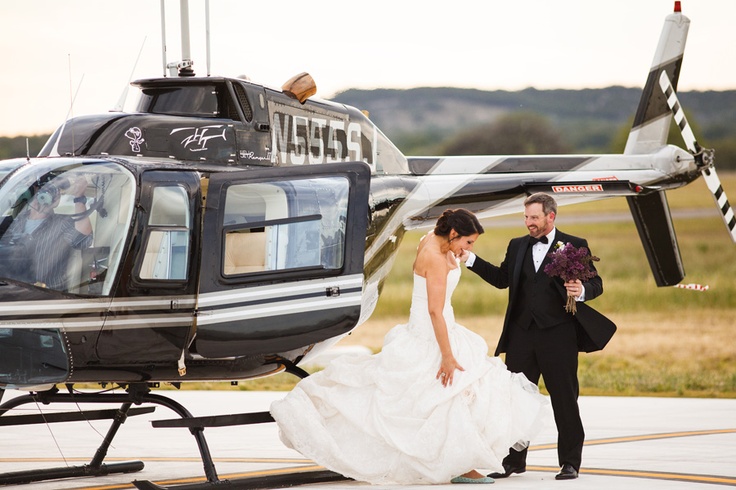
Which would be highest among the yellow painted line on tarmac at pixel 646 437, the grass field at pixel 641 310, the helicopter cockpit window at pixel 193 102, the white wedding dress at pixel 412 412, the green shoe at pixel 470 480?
the helicopter cockpit window at pixel 193 102

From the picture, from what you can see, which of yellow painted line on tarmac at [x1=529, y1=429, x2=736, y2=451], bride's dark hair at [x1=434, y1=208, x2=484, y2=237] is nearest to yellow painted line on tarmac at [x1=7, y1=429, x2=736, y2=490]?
yellow painted line on tarmac at [x1=529, y1=429, x2=736, y2=451]

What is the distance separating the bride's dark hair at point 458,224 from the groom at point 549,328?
0.91 ft

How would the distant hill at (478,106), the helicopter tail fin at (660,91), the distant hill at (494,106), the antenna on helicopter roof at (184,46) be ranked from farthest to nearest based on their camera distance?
the distant hill at (478,106) → the distant hill at (494,106) → the helicopter tail fin at (660,91) → the antenna on helicopter roof at (184,46)

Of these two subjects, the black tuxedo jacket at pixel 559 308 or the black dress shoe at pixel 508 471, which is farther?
the black dress shoe at pixel 508 471

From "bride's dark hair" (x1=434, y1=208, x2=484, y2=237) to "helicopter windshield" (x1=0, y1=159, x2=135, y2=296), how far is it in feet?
7.19

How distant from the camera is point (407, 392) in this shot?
25.4 ft

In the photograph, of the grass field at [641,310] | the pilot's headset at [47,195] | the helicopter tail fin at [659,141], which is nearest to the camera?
the pilot's headset at [47,195]

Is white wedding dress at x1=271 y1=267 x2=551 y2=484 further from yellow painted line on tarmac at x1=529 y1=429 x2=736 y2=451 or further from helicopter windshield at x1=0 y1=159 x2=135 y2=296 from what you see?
yellow painted line on tarmac at x1=529 y1=429 x2=736 y2=451

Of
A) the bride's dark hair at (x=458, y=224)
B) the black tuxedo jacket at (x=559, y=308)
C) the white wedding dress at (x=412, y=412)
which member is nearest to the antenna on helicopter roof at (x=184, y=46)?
the bride's dark hair at (x=458, y=224)

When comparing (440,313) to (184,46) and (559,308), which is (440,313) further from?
(184,46)

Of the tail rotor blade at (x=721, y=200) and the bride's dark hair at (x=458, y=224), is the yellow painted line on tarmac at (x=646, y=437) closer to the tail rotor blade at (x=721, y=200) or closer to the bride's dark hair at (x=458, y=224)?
the tail rotor blade at (x=721, y=200)

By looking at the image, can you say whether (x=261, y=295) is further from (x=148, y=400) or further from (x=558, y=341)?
(x=558, y=341)

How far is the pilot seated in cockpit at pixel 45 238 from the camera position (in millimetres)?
7227

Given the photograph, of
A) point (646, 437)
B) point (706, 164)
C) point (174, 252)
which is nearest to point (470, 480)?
point (174, 252)
